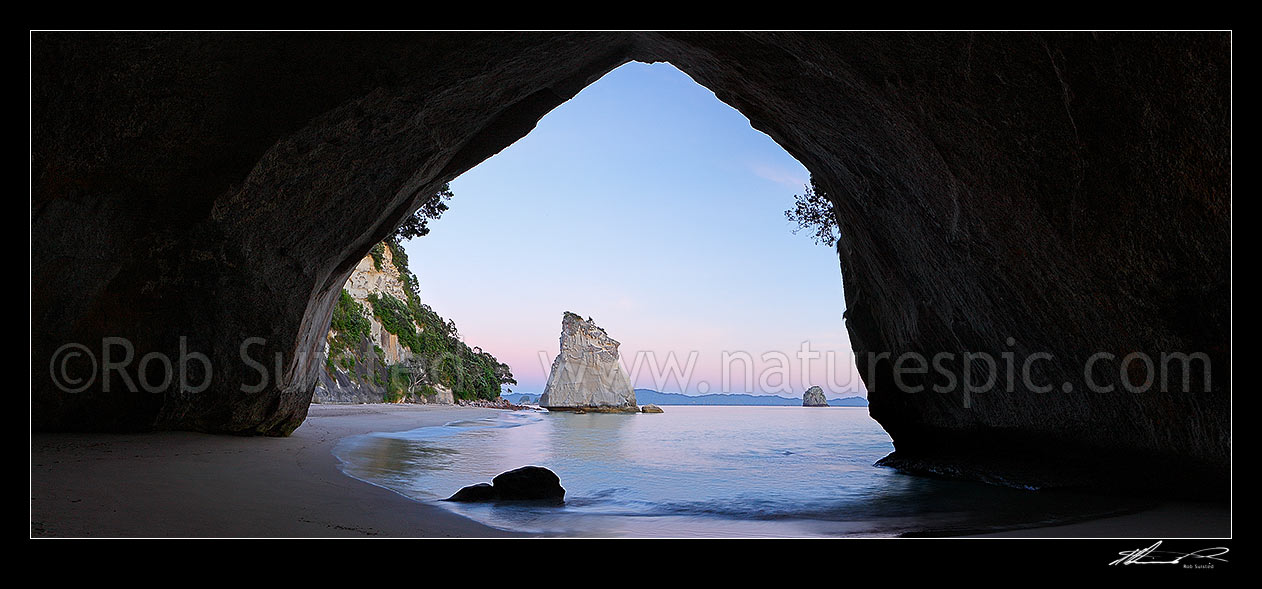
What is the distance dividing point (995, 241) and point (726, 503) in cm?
363

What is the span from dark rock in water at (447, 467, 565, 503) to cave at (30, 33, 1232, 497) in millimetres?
3854

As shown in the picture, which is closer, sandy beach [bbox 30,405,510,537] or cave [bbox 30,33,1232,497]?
sandy beach [bbox 30,405,510,537]

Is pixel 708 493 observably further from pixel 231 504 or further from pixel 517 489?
pixel 231 504

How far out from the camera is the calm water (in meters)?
5.53

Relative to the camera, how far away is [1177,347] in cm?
525

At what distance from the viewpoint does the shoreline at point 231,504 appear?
3936 mm

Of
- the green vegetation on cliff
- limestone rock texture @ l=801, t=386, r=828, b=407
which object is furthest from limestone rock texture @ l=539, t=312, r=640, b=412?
limestone rock texture @ l=801, t=386, r=828, b=407

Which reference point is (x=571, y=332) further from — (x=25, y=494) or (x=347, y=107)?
(x=25, y=494)

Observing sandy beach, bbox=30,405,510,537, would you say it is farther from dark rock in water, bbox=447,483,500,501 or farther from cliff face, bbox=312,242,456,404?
cliff face, bbox=312,242,456,404

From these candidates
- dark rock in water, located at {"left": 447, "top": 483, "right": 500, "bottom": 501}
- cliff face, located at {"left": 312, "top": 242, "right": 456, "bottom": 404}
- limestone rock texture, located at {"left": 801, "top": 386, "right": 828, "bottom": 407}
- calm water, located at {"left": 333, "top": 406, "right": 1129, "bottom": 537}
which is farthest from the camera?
limestone rock texture, located at {"left": 801, "top": 386, "right": 828, "bottom": 407}

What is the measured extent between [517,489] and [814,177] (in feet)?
19.1

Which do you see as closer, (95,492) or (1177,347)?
(95,492)

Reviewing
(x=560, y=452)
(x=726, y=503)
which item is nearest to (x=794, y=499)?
(x=726, y=503)
